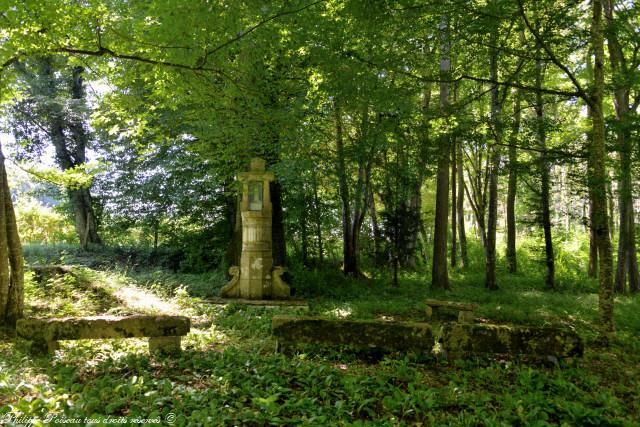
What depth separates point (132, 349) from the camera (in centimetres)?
498

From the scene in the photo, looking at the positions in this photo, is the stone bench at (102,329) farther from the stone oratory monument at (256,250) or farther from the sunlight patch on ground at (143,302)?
the stone oratory monument at (256,250)

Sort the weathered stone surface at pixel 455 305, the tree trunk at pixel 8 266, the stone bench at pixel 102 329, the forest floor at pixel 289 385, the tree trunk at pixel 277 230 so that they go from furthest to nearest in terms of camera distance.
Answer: the tree trunk at pixel 277 230
the weathered stone surface at pixel 455 305
the tree trunk at pixel 8 266
the stone bench at pixel 102 329
the forest floor at pixel 289 385

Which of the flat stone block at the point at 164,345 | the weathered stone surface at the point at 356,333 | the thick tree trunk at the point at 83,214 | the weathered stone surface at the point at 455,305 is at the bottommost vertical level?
the weathered stone surface at the point at 455,305

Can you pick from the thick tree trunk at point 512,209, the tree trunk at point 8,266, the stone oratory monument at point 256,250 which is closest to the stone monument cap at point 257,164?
the stone oratory monument at point 256,250

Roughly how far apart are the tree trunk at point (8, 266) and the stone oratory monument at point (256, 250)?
14.6 feet

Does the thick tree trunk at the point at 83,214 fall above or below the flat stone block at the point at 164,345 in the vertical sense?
above

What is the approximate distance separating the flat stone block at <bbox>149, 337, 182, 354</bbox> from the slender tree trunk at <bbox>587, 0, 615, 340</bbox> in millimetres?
6260

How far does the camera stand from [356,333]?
4730mm

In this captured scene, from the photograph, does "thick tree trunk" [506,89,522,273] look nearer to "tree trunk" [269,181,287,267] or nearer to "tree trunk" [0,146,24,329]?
"tree trunk" [269,181,287,267]

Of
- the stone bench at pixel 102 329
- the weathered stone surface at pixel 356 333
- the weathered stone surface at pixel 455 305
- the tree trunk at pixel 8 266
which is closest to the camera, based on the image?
the stone bench at pixel 102 329

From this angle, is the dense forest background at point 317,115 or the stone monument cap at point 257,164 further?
the stone monument cap at point 257,164

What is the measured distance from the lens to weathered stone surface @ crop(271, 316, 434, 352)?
4719 mm

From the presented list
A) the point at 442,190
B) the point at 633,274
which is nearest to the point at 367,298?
the point at 442,190

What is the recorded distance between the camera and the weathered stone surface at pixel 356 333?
4719 millimetres
